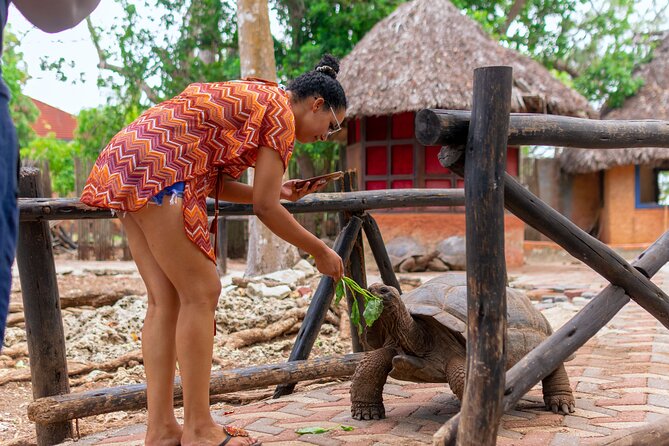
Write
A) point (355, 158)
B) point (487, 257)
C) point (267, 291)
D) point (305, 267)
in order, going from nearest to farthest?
point (487, 257), point (267, 291), point (305, 267), point (355, 158)

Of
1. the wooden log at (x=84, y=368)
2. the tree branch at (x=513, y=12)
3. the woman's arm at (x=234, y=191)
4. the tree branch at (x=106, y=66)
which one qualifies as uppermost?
the tree branch at (x=513, y=12)

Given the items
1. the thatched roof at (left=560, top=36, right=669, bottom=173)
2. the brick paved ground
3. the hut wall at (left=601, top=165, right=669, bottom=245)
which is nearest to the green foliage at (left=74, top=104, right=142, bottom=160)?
the thatched roof at (left=560, top=36, right=669, bottom=173)

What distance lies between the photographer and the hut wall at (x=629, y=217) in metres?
17.9

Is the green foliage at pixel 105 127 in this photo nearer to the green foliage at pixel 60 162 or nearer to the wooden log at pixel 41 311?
the green foliage at pixel 60 162

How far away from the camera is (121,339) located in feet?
23.4

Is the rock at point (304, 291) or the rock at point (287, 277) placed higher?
the rock at point (287, 277)

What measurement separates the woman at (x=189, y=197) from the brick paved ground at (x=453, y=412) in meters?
0.60

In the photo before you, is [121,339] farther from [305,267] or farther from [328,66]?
[328,66]

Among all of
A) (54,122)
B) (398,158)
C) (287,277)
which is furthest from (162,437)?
(54,122)

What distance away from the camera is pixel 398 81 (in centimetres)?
1320

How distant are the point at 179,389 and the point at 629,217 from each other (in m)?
16.0

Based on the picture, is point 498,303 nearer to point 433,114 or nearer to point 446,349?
point 433,114

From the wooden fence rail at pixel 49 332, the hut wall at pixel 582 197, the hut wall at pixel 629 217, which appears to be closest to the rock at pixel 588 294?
the wooden fence rail at pixel 49 332

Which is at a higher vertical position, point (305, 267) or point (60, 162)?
point (60, 162)
